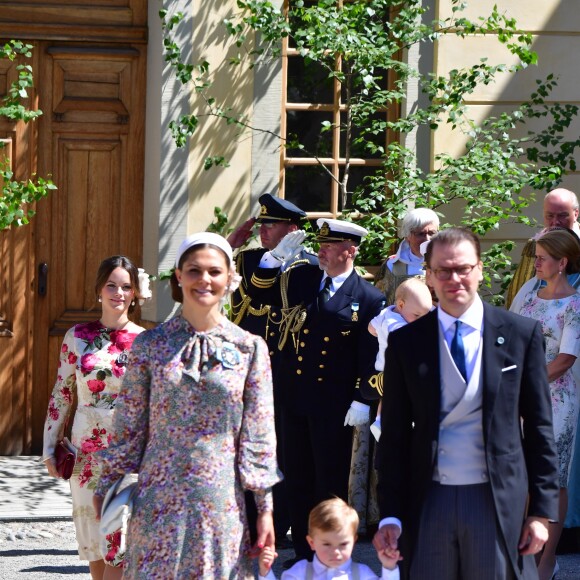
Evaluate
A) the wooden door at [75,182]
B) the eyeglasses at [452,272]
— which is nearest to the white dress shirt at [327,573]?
the eyeglasses at [452,272]

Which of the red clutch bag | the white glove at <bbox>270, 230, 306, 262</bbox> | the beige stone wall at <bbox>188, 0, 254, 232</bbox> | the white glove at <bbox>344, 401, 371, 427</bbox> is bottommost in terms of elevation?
the red clutch bag

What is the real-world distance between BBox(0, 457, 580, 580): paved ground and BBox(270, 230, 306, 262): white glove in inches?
61.8

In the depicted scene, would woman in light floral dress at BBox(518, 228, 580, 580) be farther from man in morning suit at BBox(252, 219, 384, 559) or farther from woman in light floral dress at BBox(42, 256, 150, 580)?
woman in light floral dress at BBox(42, 256, 150, 580)

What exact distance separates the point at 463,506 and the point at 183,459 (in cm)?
89

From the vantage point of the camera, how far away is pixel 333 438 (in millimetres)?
6633

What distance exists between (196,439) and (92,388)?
1.66 meters

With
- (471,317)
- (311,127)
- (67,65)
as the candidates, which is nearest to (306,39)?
(311,127)

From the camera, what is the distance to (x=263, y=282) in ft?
22.5

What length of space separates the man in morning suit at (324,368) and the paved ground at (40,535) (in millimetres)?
497

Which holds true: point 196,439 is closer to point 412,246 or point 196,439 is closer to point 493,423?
point 493,423

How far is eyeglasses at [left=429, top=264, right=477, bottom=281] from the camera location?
13.8 ft

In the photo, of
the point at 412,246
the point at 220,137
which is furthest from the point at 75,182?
the point at 412,246

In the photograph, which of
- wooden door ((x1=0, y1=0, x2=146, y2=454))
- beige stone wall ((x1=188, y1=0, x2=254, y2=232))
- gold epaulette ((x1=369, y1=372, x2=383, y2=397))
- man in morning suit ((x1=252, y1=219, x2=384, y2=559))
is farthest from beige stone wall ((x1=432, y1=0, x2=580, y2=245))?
gold epaulette ((x1=369, y1=372, x2=383, y2=397))

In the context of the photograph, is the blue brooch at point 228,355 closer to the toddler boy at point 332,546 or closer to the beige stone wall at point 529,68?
the toddler boy at point 332,546
